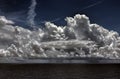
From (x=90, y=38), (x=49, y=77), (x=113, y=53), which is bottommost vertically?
(x=49, y=77)

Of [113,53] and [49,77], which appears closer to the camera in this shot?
A: [49,77]

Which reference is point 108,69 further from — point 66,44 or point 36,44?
point 36,44

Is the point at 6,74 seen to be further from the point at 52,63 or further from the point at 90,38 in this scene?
the point at 90,38

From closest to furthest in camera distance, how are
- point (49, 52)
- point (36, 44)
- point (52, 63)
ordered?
point (52, 63), point (49, 52), point (36, 44)

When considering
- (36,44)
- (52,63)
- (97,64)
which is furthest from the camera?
(36,44)

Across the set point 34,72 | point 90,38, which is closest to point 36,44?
point 90,38

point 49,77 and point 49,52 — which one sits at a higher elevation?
point 49,52
